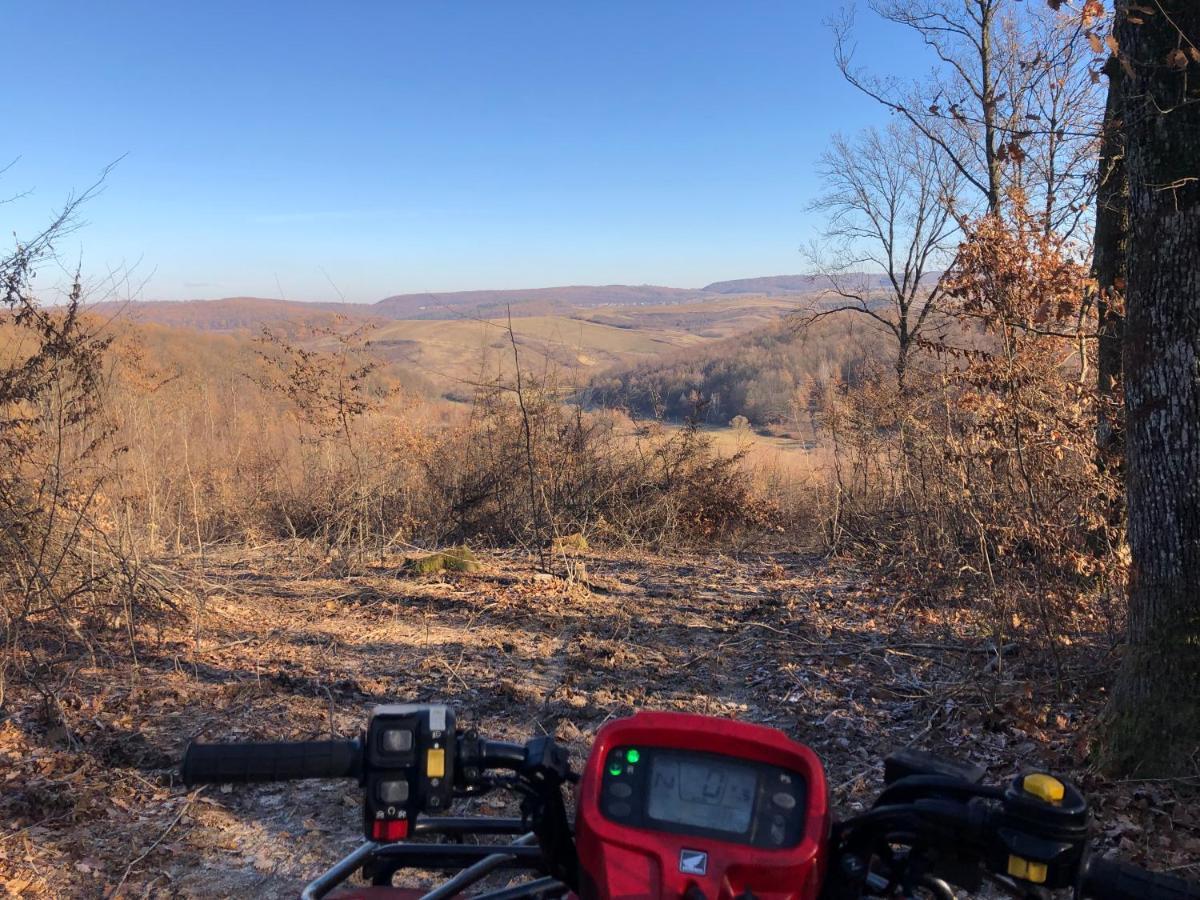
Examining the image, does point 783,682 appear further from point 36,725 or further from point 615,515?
point 615,515

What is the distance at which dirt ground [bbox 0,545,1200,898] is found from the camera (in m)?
3.86

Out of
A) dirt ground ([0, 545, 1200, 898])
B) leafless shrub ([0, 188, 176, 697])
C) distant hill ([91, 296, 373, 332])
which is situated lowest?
dirt ground ([0, 545, 1200, 898])

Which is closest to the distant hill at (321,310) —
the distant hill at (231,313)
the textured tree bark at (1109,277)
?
the distant hill at (231,313)

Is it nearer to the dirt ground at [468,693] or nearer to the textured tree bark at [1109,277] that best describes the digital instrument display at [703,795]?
the dirt ground at [468,693]

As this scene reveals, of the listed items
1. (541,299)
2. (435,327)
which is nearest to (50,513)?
(435,327)

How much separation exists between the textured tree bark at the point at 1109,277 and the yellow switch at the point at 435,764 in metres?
6.29

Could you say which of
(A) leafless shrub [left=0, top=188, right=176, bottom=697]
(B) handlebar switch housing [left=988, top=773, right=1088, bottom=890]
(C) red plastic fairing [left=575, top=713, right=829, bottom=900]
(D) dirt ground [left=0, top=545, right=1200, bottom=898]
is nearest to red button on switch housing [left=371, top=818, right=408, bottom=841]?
(C) red plastic fairing [left=575, top=713, right=829, bottom=900]

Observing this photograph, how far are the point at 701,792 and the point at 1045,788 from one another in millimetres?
532

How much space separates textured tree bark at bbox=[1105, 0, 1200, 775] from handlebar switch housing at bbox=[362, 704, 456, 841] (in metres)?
3.70

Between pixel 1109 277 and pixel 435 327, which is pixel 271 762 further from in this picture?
pixel 435 327

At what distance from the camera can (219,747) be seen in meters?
1.52

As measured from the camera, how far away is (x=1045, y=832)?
1228mm

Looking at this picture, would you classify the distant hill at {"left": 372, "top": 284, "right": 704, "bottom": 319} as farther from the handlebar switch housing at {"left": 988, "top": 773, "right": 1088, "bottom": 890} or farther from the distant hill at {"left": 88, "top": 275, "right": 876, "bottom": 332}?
the handlebar switch housing at {"left": 988, "top": 773, "right": 1088, "bottom": 890}

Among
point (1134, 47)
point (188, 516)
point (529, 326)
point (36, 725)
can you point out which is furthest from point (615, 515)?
point (1134, 47)
